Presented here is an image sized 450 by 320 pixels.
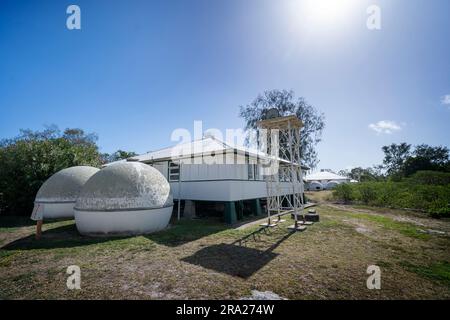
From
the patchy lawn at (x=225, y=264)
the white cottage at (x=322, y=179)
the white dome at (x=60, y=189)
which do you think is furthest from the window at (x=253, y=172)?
the white cottage at (x=322, y=179)

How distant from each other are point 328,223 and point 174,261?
857 centimetres

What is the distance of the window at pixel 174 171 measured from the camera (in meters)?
14.3

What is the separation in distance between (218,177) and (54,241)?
765 cm

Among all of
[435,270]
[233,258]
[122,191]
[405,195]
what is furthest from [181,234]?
[405,195]

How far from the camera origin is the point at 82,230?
8320 millimetres

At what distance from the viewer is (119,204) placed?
8102 millimetres

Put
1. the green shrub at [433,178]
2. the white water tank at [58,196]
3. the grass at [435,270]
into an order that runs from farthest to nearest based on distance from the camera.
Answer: the green shrub at [433,178] → the white water tank at [58,196] → the grass at [435,270]

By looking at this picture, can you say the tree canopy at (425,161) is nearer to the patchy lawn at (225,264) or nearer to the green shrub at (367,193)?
the green shrub at (367,193)

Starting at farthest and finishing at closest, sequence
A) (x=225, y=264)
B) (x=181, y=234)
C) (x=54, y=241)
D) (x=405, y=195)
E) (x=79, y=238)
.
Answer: (x=405, y=195)
(x=181, y=234)
(x=79, y=238)
(x=54, y=241)
(x=225, y=264)

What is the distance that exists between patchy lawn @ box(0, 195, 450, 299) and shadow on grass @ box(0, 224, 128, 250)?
0.03 meters

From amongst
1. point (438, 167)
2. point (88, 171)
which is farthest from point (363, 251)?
point (438, 167)

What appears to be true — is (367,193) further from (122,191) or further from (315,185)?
(315,185)

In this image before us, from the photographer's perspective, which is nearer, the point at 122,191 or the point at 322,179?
the point at 122,191
